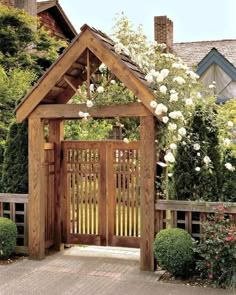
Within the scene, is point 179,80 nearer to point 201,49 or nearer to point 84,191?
point 84,191

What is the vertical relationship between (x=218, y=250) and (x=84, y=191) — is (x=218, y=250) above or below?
below

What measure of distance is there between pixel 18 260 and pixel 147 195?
7.23 ft

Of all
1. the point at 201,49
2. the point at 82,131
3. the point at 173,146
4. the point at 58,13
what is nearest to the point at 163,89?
the point at 173,146

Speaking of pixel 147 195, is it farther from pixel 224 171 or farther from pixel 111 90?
pixel 111 90

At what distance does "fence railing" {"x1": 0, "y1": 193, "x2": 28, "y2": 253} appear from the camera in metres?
7.10

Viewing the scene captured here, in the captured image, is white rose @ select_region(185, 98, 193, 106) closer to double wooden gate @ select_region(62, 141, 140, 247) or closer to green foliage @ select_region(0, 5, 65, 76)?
→ double wooden gate @ select_region(62, 141, 140, 247)

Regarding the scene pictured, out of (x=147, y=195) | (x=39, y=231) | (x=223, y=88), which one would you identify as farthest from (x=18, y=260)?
(x=223, y=88)

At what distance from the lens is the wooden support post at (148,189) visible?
6.36 metres

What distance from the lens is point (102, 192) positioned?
287 inches

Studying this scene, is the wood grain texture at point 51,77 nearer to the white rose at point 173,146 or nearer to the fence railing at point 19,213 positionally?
the fence railing at point 19,213

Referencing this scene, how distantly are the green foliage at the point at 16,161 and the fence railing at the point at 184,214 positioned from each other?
7.23ft

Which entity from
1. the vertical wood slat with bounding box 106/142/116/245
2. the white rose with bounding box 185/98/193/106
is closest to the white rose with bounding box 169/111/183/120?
the white rose with bounding box 185/98/193/106

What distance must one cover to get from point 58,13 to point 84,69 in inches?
429

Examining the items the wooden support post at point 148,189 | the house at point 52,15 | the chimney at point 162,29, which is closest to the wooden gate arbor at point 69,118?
the wooden support post at point 148,189
